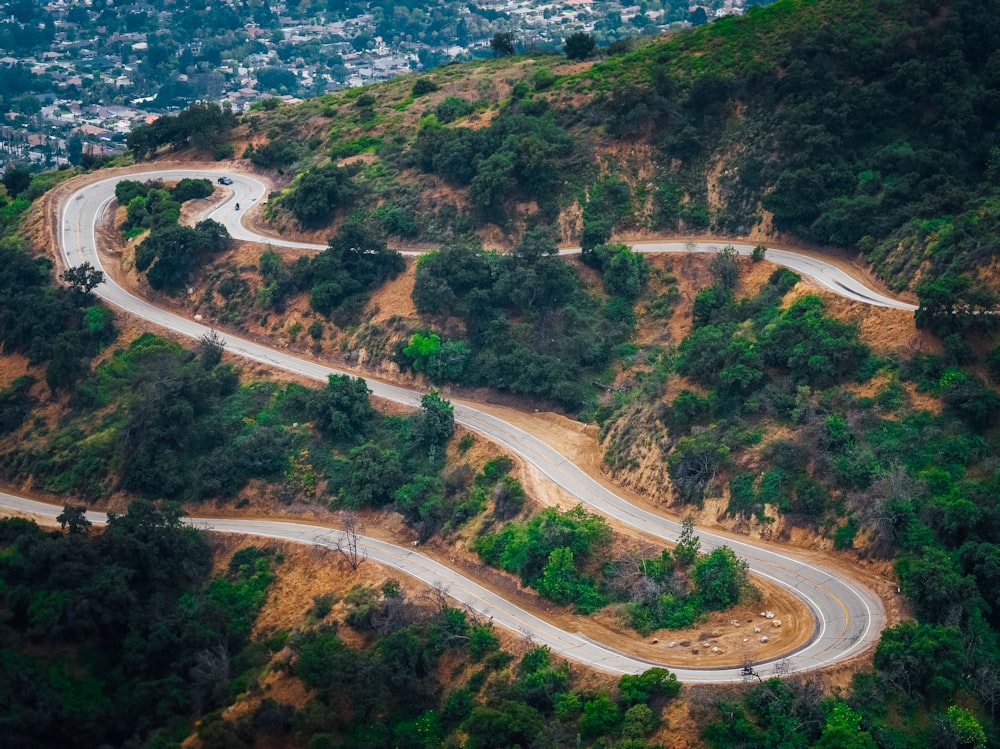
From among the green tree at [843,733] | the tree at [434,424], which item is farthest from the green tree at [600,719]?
the tree at [434,424]

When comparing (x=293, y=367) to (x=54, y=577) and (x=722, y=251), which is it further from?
(x=722, y=251)

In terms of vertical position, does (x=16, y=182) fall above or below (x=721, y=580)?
above

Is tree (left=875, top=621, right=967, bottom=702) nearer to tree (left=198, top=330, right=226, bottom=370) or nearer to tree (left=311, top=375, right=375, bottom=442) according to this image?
tree (left=311, top=375, right=375, bottom=442)

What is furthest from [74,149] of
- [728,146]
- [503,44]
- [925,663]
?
[925,663]

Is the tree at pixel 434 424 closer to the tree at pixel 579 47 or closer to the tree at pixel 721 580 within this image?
the tree at pixel 721 580

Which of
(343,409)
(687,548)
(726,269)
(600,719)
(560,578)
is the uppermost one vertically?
(726,269)

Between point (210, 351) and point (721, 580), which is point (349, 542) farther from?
point (210, 351)

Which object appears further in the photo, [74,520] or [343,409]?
[343,409]

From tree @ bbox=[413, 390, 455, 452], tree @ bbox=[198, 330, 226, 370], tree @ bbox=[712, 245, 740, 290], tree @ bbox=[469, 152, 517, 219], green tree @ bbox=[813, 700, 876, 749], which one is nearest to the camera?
green tree @ bbox=[813, 700, 876, 749]

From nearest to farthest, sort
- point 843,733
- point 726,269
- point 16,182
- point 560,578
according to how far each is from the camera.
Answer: point 843,733, point 560,578, point 726,269, point 16,182

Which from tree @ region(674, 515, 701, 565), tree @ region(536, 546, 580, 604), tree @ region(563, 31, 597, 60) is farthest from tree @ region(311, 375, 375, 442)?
tree @ region(563, 31, 597, 60)
